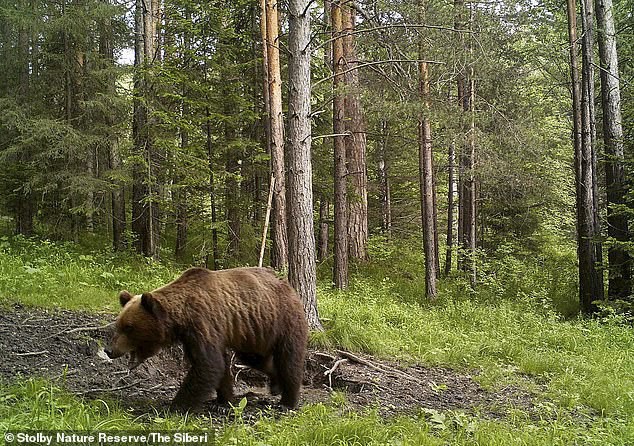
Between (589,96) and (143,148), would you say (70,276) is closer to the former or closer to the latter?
(143,148)

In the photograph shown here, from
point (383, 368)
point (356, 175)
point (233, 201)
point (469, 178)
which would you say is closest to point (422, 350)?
point (383, 368)

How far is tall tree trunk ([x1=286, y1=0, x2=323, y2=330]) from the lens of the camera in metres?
8.29

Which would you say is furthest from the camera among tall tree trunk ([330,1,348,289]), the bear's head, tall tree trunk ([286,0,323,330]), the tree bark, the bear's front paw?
the tree bark

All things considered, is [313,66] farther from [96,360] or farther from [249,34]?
[96,360]

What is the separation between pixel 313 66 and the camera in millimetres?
15984

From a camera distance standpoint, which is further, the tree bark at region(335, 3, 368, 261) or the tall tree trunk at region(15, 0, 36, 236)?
the tall tree trunk at region(15, 0, 36, 236)

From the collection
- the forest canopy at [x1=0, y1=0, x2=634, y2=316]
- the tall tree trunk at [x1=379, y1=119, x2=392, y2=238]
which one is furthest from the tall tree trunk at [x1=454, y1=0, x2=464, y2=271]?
the tall tree trunk at [x1=379, y1=119, x2=392, y2=238]

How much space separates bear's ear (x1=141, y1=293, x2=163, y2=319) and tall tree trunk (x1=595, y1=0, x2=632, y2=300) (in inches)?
491

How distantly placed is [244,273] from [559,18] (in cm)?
1705

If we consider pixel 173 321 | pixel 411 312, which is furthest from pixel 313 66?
pixel 173 321

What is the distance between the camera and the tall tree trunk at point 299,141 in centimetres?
829

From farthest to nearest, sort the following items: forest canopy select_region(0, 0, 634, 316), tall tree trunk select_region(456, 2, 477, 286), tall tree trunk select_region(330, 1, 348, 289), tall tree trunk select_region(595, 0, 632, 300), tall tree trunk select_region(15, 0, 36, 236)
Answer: tall tree trunk select_region(15, 0, 36, 236)
tall tree trunk select_region(456, 2, 477, 286)
tall tree trunk select_region(330, 1, 348, 289)
tall tree trunk select_region(595, 0, 632, 300)
forest canopy select_region(0, 0, 634, 316)

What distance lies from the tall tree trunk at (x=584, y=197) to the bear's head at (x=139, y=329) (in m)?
12.3

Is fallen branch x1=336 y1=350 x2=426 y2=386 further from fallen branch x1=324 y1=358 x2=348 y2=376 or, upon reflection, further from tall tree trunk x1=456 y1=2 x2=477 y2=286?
tall tree trunk x1=456 y1=2 x2=477 y2=286
